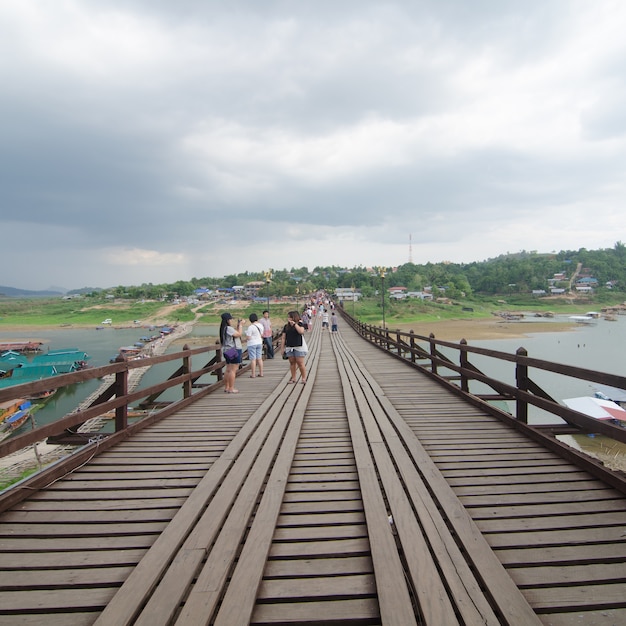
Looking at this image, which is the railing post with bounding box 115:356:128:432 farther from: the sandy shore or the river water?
the sandy shore

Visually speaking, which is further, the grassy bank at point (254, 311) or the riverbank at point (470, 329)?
the grassy bank at point (254, 311)

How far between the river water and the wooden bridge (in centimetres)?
1750


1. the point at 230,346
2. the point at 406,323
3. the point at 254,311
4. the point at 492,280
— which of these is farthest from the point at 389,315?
the point at 492,280

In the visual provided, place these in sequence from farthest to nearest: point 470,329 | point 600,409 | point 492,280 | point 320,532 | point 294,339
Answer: point 492,280 → point 470,329 → point 600,409 → point 294,339 → point 320,532

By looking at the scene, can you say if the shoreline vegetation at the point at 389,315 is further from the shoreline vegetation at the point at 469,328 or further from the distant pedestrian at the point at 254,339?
the distant pedestrian at the point at 254,339

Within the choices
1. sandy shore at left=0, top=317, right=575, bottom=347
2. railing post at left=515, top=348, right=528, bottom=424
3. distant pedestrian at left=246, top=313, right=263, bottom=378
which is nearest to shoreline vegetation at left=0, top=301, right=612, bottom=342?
sandy shore at left=0, top=317, right=575, bottom=347

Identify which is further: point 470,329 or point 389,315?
point 389,315

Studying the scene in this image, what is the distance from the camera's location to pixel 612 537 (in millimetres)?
2525

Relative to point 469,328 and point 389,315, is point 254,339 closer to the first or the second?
point 469,328

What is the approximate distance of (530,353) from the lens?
4294 centimetres

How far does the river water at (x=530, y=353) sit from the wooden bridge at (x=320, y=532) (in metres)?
17.5

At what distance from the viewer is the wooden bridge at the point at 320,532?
6.52 feet

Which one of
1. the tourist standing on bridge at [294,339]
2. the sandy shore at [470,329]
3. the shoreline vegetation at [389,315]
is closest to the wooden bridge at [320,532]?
the tourist standing on bridge at [294,339]

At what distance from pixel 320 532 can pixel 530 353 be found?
156 feet
